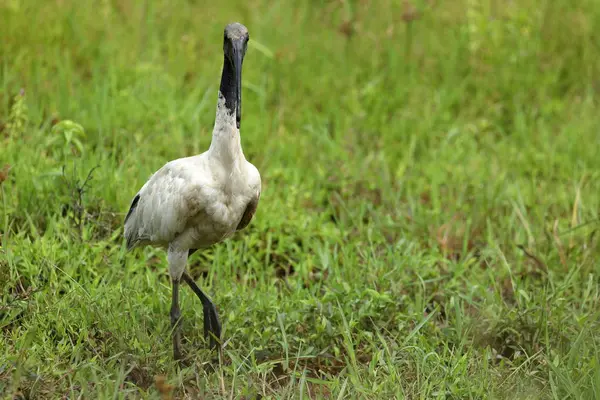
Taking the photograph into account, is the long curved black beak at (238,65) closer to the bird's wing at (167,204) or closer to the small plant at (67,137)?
the bird's wing at (167,204)

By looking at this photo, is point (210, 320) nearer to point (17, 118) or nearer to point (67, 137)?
point (67, 137)

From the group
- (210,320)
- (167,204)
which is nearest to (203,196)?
(167,204)

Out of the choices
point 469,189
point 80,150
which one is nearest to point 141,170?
point 80,150

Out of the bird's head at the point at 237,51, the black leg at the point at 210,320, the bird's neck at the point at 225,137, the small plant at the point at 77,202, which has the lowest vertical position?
the black leg at the point at 210,320

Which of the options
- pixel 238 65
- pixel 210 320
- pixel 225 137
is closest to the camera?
pixel 238 65

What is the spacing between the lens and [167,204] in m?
4.04

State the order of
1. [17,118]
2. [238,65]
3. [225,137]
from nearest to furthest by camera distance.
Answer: [238,65] < [225,137] < [17,118]

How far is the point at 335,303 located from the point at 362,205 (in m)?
1.30

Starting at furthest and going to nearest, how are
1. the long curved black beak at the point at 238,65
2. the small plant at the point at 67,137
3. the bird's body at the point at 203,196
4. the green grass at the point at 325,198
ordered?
1. the small plant at the point at 67,137
2. the green grass at the point at 325,198
3. the bird's body at the point at 203,196
4. the long curved black beak at the point at 238,65

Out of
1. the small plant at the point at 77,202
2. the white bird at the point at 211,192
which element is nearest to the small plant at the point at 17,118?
the small plant at the point at 77,202

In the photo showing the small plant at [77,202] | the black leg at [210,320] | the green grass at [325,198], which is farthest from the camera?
the small plant at [77,202]

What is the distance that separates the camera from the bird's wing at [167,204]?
12.9ft

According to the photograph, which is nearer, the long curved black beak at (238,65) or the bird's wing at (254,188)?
the long curved black beak at (238,65)

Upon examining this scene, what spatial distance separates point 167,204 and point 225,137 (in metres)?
0.45
